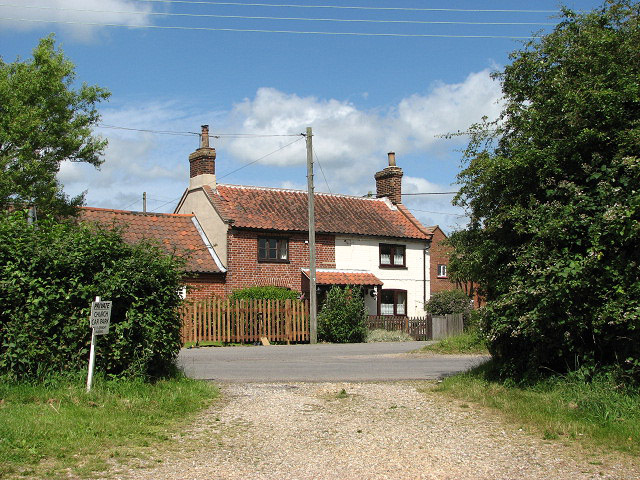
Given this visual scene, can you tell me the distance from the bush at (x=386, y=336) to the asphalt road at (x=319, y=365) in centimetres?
733

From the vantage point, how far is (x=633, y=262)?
844 cm

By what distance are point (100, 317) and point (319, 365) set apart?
24.4ft

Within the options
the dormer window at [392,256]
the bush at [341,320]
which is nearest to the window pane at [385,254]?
the dormer window at [392,256]

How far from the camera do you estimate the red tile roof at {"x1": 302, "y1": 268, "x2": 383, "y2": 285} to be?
101 feet

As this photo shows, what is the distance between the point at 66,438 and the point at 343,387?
17.0 feet

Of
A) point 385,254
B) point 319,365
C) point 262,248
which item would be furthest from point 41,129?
point 385,254

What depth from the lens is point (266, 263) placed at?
3098 cm

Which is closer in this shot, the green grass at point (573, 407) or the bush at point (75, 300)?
the green grass at point (573, 407)

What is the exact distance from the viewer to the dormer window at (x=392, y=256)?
34750 millimetres

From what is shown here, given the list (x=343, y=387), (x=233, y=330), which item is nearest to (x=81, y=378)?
(x=343, y=387)

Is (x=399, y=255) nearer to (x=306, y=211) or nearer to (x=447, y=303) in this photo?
(x=447, y=303)

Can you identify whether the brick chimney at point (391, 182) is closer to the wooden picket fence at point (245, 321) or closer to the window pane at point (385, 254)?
the window pane at point (385, 254)

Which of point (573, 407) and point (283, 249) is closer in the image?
point (573, 407)

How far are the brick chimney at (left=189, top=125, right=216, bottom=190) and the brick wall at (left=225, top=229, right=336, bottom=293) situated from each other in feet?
12.1
